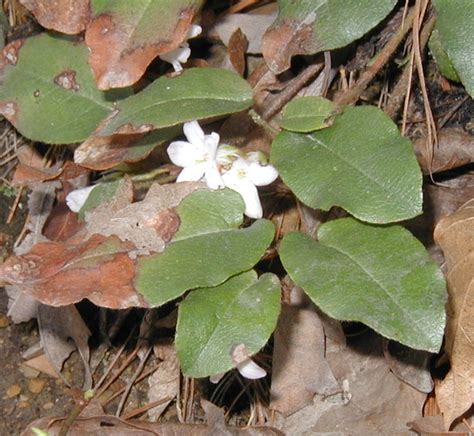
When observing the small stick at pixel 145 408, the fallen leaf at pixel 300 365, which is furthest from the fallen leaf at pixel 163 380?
the fallen leaf at pixel 300 365

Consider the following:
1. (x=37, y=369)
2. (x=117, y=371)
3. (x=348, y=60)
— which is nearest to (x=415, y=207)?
(x=348, y=60)

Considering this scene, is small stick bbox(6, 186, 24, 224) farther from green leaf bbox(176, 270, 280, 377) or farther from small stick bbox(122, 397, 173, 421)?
green leaf bbox(176, 270, 280, 377)

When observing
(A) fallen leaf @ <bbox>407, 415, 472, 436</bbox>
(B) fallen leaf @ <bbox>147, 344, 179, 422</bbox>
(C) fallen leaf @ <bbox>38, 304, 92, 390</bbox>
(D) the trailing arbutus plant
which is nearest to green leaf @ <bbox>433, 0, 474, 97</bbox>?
(D) the trailing arbutus plant

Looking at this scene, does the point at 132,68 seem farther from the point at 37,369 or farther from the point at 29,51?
the point at 37,369

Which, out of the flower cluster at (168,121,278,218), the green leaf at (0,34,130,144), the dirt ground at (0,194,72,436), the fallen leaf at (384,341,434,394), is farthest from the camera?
the dirt ground at (0,194,72,436)

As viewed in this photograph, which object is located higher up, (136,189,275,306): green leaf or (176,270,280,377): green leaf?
(136,189,275,306): green leaf

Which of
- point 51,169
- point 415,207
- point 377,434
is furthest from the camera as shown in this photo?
point 51,169

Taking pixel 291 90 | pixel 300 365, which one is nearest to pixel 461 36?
pixel 291 90
